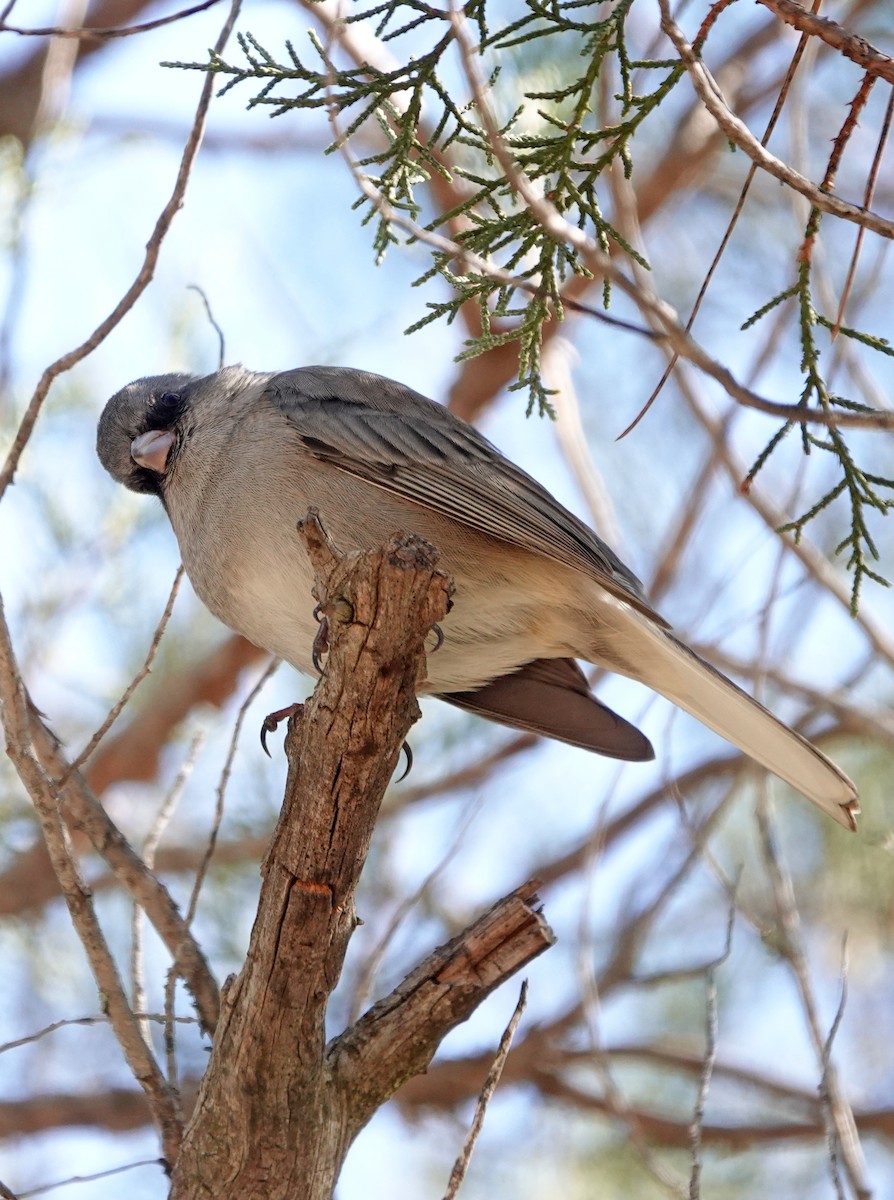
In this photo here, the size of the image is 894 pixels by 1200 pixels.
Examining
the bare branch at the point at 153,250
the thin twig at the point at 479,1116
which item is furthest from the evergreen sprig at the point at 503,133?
the thin twig at the point at 479,1116

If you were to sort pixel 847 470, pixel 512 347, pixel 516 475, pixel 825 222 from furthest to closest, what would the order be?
pixel 825 222
pixel 512 347
pixel 516 475
pixel 847 470

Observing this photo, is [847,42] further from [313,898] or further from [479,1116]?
[479,1116]

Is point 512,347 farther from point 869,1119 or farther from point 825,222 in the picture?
point 869,1119

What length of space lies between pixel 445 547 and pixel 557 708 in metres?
0.76

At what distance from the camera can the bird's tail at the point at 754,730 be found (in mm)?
3260

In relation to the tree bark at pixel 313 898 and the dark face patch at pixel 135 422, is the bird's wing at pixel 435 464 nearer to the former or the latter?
the dark face patch at pixel 135 422

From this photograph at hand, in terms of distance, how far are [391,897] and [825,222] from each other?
412cm

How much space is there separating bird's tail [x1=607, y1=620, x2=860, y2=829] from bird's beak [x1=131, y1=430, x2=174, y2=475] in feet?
5.12

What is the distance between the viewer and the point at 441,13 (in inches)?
103

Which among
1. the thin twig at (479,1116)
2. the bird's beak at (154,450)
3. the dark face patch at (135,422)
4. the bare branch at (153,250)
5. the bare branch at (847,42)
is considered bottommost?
the thin twig at (479,1116)

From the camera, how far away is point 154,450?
3.89 metres

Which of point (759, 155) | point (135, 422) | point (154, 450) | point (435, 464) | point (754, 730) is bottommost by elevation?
point (754, 730)

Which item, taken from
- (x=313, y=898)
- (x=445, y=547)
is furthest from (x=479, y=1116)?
(x=445, y=547)

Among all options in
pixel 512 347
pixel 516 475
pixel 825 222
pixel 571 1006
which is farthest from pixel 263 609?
pixel 825 222
